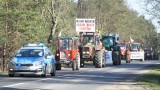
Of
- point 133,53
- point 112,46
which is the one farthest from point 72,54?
point 133,53

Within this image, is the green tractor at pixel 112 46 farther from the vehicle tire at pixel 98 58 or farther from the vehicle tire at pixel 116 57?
the vehicle tire at pixel 98 58

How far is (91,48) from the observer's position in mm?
40500

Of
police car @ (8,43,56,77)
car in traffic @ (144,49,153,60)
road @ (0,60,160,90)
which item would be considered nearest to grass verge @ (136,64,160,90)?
road @ (0,60,160,90)

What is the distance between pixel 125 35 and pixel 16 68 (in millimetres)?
74502

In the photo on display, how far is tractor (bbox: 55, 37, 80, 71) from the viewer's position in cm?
3650

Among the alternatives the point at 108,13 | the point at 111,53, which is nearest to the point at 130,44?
the point at 111,53

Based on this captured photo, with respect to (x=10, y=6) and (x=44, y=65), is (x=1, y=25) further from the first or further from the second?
(x=44, y=65)

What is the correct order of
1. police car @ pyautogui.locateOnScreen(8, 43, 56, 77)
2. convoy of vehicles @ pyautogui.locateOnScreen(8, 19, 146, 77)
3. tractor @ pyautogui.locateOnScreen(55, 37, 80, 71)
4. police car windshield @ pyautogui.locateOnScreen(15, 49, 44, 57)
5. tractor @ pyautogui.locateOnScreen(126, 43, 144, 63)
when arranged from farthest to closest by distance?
tractor @ pyautogui.locateOnScreen(126, 43, 144, 63) → tractor @ pyautogui.locateOnScreen(55, 37, 80, 71) → police car windshield @ pyautogui.locateOnScreen(15, 49, 44, 57) → convoy of vehicles @ pyautogui.locateOnScreen(8, 19, 146, 77) → police car @ pyautogui.locateOnScreen(8, 43, 56, 77)

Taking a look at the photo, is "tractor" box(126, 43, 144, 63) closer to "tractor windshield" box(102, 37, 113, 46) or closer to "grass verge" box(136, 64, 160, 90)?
"tractor windshield" box(102, 37, 113, 46)

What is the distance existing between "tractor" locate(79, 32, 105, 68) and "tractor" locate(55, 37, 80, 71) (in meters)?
3.19

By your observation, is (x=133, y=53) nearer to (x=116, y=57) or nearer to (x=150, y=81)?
(x=116, y=57)

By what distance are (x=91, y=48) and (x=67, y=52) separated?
4337 millimetres

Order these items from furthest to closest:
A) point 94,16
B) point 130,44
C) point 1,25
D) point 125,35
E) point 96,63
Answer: point 125,35, point 94,16, point 130,44, point 96,63, point 1,25

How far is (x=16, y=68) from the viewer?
84.9 feet
